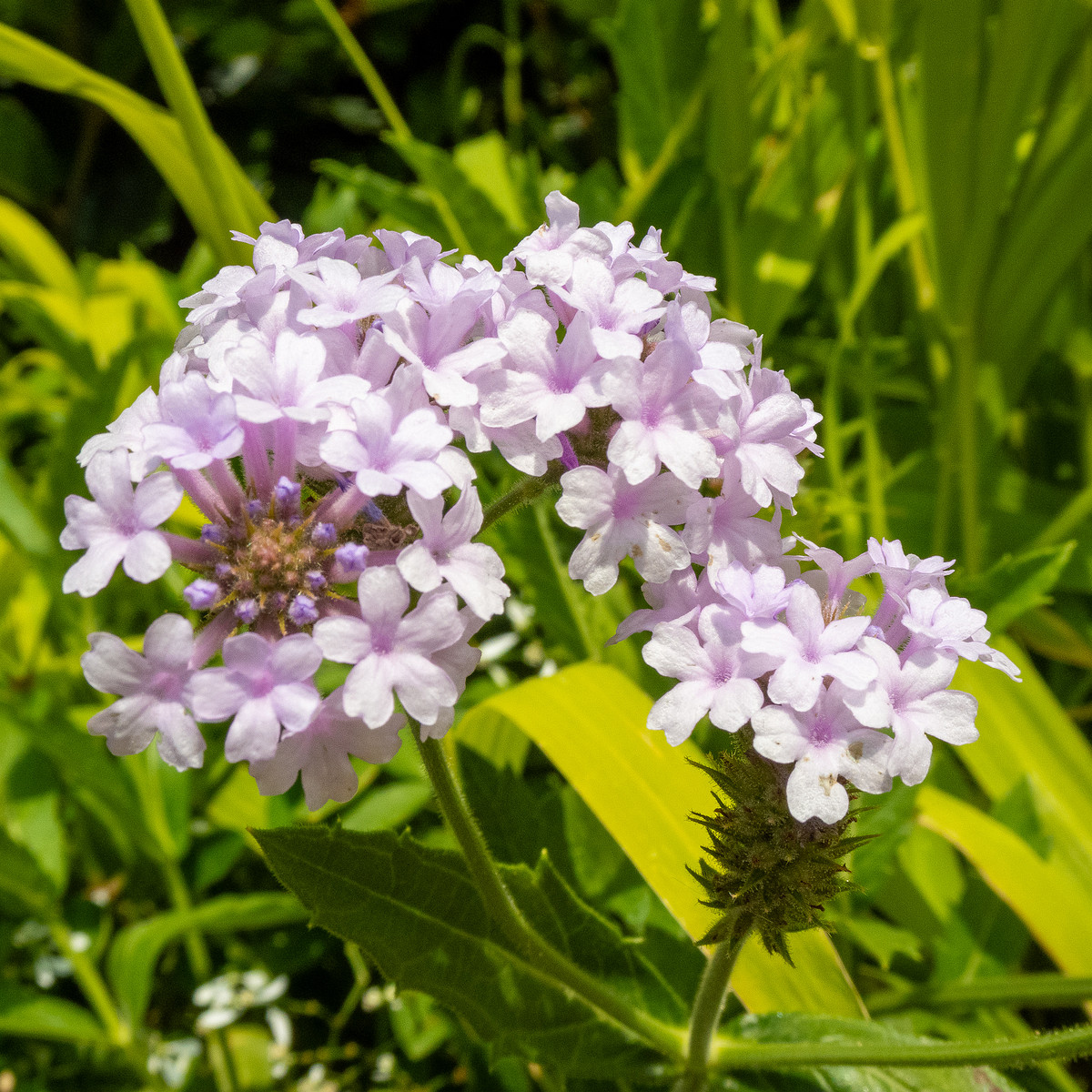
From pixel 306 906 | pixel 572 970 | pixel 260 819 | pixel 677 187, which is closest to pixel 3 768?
pixel 260 819

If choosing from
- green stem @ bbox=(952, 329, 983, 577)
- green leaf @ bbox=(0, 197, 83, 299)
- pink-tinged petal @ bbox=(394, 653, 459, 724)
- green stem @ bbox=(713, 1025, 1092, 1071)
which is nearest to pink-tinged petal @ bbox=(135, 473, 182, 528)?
pink-tinged petal @ bbox=(394, 653, 459, 724)

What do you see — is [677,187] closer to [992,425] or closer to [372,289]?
[992,425]

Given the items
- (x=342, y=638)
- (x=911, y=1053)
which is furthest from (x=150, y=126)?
(x=911, y=1053)

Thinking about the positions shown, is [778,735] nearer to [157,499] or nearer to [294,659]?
[294,659]

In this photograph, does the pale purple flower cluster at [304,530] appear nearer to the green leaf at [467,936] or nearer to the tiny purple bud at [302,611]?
the tiny purple bud at [302,611]

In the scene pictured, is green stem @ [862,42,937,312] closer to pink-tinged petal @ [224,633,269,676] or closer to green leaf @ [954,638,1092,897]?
green leaf @ [954,638,1092,897]

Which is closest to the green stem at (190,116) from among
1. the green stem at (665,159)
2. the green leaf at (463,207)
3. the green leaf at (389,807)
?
the green leaf at (463,207)
